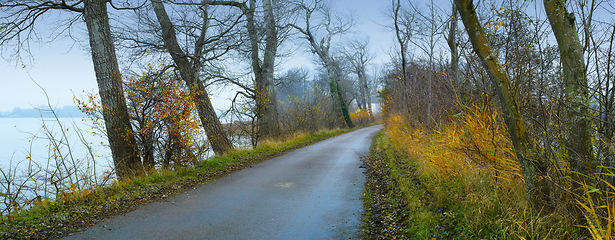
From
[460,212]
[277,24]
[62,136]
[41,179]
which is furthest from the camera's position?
[277,24]

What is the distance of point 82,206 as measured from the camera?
570 centimetres

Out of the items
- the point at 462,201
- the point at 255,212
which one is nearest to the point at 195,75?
the point at 255,212

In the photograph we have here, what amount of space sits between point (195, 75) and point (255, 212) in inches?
283

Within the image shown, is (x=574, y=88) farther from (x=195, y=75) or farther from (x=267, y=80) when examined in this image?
(x=267, y=80)

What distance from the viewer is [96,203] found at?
19.4ft

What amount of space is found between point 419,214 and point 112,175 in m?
6.21

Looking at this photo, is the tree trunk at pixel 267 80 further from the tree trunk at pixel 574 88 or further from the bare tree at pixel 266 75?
the tree trunk at pixel 574 88

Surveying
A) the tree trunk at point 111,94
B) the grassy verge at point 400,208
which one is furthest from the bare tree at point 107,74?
the grassy verge at point 400,208

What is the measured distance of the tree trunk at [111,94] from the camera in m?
8.36

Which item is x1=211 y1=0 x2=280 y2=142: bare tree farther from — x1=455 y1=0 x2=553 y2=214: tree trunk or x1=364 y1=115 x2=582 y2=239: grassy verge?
x1=455 y1=0 x2=553 y2=214: tree trunk

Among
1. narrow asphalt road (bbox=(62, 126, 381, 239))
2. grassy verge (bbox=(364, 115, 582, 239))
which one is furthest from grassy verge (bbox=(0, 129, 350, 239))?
grassy verge (bbox=(364, 115, 582, 239))

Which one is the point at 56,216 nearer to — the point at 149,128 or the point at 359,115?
the point at 149,128

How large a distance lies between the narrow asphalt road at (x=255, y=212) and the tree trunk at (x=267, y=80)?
6.90 meters

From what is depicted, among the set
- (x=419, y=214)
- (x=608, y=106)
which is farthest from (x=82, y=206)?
(x=608, y=106)
